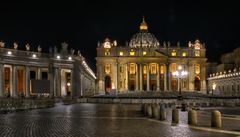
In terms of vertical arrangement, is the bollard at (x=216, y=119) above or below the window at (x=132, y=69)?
below

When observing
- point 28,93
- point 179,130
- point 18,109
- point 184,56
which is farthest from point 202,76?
point 179,130

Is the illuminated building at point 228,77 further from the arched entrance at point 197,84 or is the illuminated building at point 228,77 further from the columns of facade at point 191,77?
the columns of facade at point 191,77

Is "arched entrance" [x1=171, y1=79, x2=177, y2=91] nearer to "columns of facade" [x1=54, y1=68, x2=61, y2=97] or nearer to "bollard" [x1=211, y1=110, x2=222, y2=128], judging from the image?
"columns of facade" [x1=54, y1=68, x2=61, y2=97]

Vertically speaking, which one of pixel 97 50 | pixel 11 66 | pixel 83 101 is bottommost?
pixel 83 101

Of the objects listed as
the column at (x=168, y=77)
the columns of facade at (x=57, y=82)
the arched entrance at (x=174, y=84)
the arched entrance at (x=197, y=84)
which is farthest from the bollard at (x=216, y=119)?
the arched entrance at (x=197, y=84)

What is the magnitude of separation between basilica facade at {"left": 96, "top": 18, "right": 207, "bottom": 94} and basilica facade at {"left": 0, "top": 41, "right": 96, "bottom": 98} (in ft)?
206

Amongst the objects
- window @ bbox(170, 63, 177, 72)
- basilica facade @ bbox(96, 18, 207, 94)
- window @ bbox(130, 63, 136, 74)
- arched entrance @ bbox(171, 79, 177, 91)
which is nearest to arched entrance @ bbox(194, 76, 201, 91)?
basilica facade @ bbox(96, 18, 207, 94)

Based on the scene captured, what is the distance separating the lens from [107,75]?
175250mm

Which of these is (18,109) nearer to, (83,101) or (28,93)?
(83,101)

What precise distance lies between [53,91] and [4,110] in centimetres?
5644

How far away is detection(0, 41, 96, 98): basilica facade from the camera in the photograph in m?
84.7

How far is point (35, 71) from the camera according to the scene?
98.0 m

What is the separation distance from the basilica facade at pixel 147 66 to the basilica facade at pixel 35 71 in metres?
62.7

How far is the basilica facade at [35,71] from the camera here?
84.7 m
